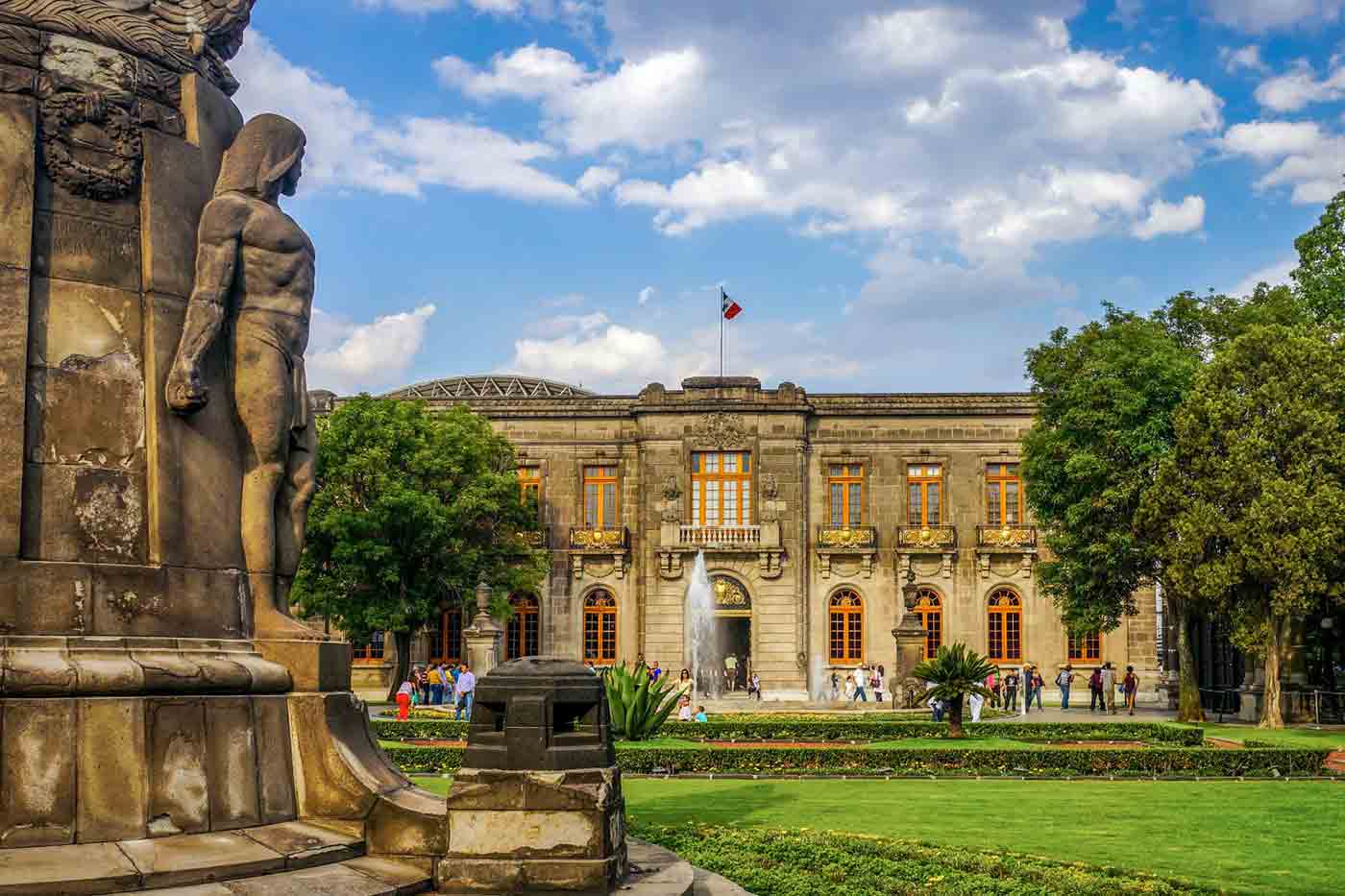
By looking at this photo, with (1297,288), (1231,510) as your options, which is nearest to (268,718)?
(1231,510)

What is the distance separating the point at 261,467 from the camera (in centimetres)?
737

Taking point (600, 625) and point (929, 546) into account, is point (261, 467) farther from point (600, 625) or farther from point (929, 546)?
point (929, 546)

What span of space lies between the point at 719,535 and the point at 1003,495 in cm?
909

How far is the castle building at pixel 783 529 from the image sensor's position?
44.2 m

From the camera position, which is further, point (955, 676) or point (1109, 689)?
point (1109, 689)

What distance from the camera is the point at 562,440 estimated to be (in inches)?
1796

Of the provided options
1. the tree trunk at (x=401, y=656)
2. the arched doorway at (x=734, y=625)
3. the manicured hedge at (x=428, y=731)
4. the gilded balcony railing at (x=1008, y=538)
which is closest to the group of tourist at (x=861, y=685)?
the arched doorway at (x=734, y=625)

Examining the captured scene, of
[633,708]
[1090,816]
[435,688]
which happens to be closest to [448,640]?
[435,688]

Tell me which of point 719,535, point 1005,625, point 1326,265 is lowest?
point 1005,625

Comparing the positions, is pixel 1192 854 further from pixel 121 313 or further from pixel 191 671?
pixel 121 313

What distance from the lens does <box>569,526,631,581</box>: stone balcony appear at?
147ft

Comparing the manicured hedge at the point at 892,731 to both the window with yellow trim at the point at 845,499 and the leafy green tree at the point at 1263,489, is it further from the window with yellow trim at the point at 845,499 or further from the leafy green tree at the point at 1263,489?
the window with yellow trim at the point at 845,499

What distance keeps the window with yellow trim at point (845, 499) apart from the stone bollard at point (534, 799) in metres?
38.4

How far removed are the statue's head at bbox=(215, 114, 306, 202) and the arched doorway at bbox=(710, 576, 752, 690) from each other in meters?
37.0
